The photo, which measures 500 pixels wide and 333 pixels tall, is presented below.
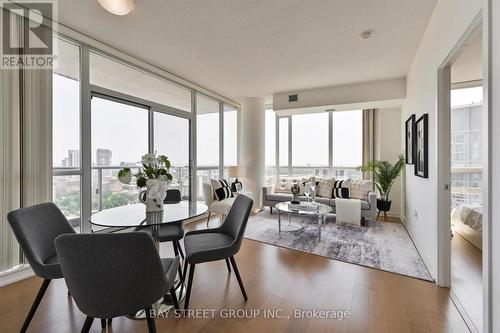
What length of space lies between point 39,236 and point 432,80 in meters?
3.84

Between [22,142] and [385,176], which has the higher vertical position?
[22,142]

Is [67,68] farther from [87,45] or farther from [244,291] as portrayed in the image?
[244,291]

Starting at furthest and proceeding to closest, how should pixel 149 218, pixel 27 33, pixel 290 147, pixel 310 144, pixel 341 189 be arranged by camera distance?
pixel 290 147 < pixel 310 144 < pixel 341 189 < pixel 27 33 < pixel 149 218

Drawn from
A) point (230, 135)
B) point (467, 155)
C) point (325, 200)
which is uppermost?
point (230, 135)

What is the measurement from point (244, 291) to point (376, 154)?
4575 mm

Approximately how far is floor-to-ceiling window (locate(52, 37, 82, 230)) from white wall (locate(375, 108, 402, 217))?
557cm

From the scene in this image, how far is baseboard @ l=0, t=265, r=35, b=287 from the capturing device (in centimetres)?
211

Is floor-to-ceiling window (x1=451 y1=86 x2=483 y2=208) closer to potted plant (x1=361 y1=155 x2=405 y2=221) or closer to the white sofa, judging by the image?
potted plant (x1=361 y1=155 x2=405 y2=221)

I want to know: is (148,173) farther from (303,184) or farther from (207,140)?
(303,184)

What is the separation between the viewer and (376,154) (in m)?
5.08

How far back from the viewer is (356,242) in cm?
323

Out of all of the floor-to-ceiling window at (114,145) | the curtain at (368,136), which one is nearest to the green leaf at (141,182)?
the floor-to-ceiling window at (114,145)

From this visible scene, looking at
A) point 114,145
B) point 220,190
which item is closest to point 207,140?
point 220,190

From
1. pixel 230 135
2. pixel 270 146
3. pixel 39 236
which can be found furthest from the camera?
pixel 270 146
